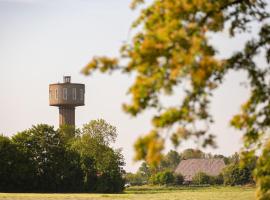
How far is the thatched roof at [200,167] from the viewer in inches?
5650

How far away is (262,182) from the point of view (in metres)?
15.0

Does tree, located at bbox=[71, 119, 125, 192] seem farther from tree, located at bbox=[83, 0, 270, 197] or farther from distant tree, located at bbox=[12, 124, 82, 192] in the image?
tree, located at bbox=[83, 0, 270, 197]

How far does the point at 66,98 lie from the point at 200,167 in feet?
145

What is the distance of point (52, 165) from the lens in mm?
82125

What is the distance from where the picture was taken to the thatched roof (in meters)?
144

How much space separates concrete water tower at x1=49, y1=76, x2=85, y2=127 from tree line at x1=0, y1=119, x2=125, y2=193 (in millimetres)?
29078

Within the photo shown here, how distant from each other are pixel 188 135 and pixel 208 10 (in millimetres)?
2641

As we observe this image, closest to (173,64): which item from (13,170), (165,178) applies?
→ (13,170)

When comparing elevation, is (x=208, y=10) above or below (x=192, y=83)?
above

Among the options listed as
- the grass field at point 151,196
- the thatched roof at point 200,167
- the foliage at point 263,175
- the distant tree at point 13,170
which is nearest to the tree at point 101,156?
the distant tree at point 13,170

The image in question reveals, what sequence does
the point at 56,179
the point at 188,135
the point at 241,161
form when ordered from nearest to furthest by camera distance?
the point at 188,135 → the point at 241,161 → the point at 56,179

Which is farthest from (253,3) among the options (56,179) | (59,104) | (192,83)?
(59,104)

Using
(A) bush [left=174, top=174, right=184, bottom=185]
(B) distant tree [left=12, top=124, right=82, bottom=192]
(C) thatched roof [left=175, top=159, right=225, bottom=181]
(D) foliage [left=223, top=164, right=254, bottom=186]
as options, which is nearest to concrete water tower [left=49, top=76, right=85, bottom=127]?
(A) bush [left=174, top=174, right=184, bottom=185]

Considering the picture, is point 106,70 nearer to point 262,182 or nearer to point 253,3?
point 253,3
